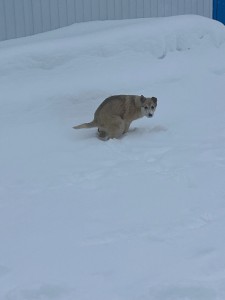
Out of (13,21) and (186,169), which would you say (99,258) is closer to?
(186,169)

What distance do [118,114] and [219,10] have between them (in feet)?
17.5

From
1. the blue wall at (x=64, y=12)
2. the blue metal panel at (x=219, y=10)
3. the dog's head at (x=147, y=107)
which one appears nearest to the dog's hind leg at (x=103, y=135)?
the dog's head at (x=147, y=107)

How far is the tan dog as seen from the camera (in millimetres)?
6770

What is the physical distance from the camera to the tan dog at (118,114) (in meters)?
6.77

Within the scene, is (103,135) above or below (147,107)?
below

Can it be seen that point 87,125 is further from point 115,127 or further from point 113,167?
point 113,167

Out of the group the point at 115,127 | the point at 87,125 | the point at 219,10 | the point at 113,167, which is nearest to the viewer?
the point at 113,167

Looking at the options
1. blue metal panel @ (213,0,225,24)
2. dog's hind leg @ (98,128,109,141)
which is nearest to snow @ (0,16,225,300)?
dog's hind leg @ (98,128,109,141)

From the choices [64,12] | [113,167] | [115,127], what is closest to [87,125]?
[115,127]

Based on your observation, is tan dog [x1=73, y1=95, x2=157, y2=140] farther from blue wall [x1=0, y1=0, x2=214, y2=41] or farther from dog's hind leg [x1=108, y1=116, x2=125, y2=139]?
blue wall [x1=0, y1=0, x2=214, y2=41]

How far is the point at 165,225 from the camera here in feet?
14.5

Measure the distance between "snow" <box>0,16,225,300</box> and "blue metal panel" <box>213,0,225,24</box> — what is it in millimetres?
965

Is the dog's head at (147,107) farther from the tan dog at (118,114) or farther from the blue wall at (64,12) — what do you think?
the blue wall at (64,12)

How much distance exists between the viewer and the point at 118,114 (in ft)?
22.5
